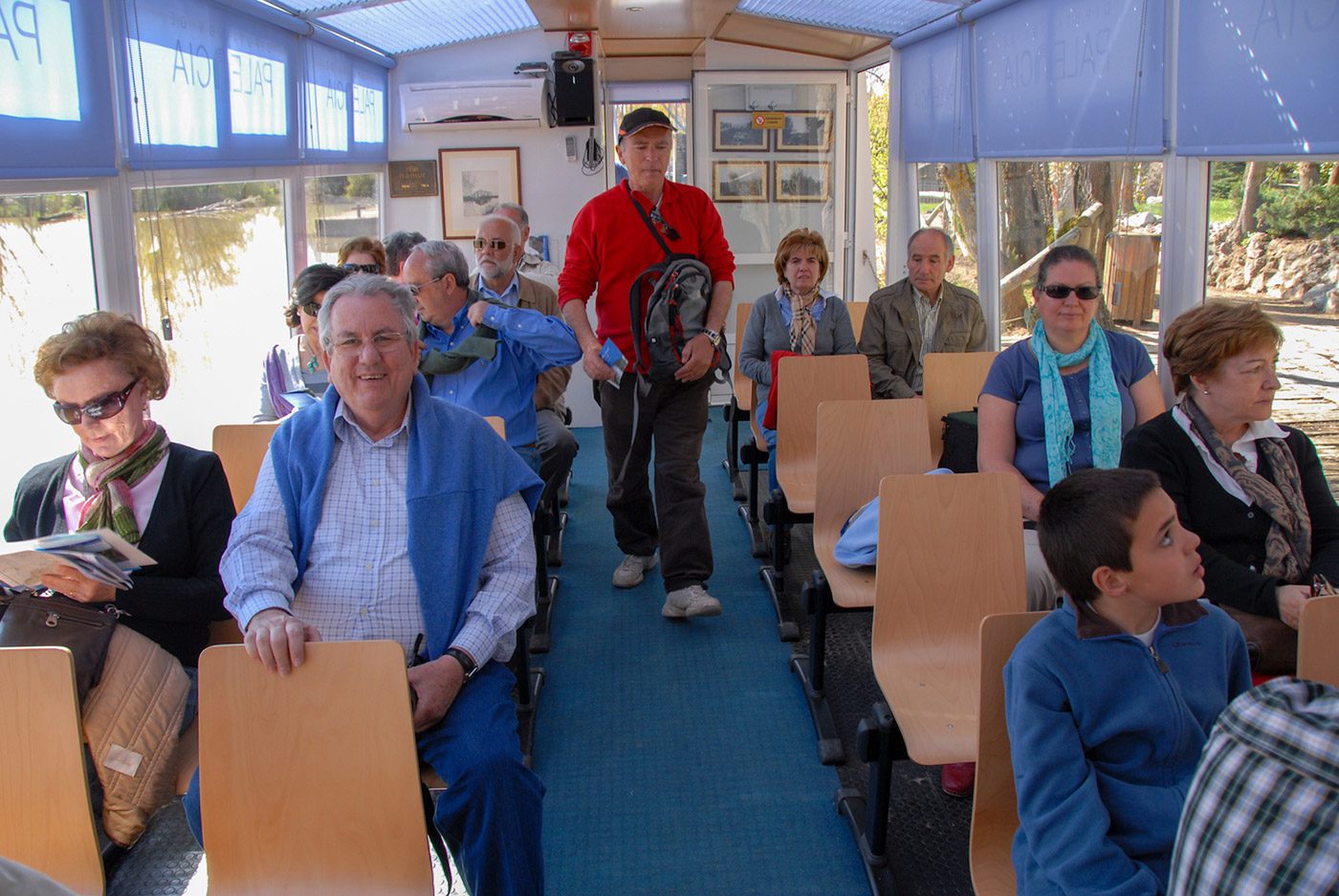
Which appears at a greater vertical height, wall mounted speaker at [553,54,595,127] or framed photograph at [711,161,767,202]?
wall mounted speaker at [553,54,595,127]

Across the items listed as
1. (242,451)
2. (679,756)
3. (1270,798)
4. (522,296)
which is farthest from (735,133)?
(1270,798)

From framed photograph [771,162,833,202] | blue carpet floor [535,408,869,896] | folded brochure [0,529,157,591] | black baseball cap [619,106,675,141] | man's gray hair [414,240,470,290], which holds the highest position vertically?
framed photograph [771,162,833,202]

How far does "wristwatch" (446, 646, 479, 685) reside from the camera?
218 centimetres

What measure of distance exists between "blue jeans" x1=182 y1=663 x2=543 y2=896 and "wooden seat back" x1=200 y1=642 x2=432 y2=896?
0.14m

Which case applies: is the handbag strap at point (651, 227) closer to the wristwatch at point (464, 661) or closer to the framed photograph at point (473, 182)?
the wristwatch at point (464, 661)

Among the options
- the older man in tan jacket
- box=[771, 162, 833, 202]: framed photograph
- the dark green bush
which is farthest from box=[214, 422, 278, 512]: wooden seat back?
box=[771, 162, 833, 202]: framed photograph

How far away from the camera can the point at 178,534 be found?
239 centimetres

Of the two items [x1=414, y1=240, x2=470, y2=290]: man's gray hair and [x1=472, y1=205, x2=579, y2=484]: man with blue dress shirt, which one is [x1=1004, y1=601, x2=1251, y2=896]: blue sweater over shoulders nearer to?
[x1=414, y1=240, x2=470, y2=290]: man's gray hair

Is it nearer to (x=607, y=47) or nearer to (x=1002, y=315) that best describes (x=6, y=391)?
(x=1002, y=315)

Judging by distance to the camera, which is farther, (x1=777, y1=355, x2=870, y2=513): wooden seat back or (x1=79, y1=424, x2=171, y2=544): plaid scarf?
(x1=777, y1=355, x2=870, y2=513): wooden seat back

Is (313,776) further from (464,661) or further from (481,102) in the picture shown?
(481,102)

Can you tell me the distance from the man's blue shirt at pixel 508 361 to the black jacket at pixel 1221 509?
2092 mm

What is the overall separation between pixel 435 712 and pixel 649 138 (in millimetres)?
2543

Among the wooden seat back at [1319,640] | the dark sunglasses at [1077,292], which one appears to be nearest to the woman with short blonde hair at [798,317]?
the dark sunglasses at [1077,292]
